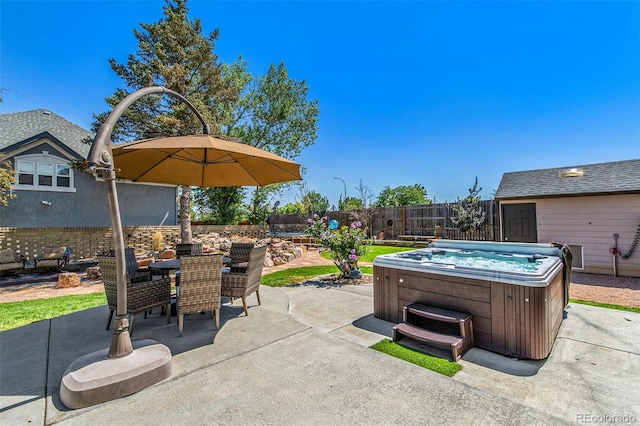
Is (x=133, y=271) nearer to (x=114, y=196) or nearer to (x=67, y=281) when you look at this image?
(x=114, y=196)

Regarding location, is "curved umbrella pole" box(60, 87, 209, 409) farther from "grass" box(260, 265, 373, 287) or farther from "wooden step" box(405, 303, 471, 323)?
"grass" box(260, 265, 373, 287)

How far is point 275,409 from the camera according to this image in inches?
86.0

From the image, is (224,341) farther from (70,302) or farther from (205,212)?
(205,212)

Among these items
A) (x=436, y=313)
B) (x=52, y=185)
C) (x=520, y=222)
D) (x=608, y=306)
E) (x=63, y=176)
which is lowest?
(x=608, y=306)

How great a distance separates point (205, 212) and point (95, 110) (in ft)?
41.0

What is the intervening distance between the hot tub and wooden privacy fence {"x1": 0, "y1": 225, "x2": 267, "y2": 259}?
10.7 meters

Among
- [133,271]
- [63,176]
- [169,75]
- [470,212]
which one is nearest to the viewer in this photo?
[133,271]

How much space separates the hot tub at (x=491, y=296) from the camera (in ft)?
9.72

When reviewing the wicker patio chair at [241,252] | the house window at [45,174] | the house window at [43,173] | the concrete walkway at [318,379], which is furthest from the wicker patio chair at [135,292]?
the house window at [45,174]

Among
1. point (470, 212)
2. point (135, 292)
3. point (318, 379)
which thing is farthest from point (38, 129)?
point (470, 212)

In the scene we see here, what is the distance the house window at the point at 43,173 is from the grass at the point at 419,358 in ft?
46.7

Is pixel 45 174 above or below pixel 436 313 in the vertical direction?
above

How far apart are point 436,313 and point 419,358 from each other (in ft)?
2.04

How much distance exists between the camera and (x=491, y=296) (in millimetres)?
3193
